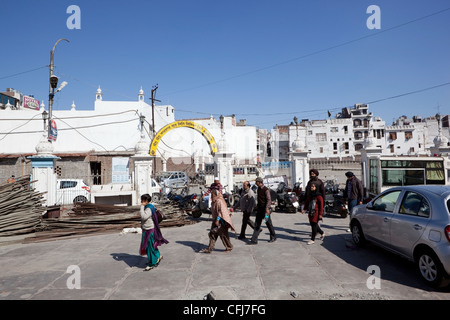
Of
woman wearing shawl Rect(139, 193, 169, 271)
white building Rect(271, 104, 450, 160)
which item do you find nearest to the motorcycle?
woman wearing shawl Rect(139, 193, 169, 271)

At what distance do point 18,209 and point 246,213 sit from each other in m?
6.87

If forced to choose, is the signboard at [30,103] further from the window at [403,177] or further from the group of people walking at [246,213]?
the window at [403,177]

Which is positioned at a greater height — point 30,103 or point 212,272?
point 30,103

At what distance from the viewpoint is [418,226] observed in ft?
14.2

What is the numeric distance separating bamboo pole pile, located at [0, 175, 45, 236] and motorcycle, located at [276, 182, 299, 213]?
8823 mm

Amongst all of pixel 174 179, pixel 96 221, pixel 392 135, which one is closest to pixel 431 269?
pixel 96 221

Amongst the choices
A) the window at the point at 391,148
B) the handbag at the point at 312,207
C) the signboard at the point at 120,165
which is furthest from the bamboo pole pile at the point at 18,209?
the window at the point at 391,148

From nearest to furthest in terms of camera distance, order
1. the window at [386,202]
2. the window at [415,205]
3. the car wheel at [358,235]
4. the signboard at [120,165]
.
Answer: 1. the window at [415,205]
2. the window at [386,202]
3. the car wheel at [358,235]
4. the signboard at [120,165]

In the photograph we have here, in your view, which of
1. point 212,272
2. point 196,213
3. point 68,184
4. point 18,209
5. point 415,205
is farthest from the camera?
point 68,184

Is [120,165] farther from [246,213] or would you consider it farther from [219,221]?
[219,221]

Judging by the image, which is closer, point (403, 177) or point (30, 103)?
point (403, 177)

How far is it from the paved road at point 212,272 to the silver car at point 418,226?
1.21ft

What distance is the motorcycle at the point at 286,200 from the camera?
11.2 meters
